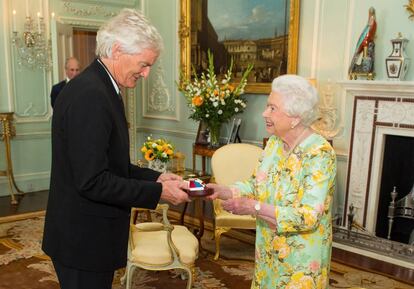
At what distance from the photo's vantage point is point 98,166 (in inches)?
57.9

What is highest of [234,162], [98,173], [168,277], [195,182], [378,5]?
[378,5]

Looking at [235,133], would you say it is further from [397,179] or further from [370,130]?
[397,179]

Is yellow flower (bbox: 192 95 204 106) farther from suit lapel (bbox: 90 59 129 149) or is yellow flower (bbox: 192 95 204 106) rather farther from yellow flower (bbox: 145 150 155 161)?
suit lapel (bbox: 90 59 129 149)

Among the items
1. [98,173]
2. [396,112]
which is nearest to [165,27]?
[396,112]

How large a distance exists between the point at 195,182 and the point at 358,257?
2.53 meters

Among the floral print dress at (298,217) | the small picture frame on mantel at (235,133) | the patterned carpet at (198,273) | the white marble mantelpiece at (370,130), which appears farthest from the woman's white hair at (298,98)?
the small picture frame on mantel at (235,133)

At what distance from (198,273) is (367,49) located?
270 centimetres

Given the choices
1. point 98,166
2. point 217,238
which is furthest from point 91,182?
point 217,238

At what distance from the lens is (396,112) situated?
396cm

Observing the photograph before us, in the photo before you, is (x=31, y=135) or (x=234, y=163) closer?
(x=234, y=163)

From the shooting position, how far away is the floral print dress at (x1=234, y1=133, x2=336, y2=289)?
169 centimetres

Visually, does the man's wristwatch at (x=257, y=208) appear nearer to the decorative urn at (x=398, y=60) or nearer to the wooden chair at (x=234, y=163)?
the wooden chair at (x=234, y=163)

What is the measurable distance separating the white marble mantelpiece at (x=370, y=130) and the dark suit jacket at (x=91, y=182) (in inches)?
120

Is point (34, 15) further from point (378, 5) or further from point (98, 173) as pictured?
point (98, 173)
